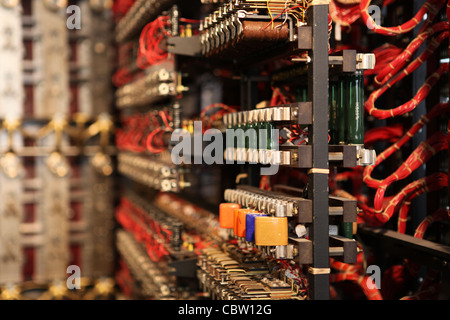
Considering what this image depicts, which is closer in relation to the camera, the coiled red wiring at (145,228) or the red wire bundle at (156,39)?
the red wire bundle at (156,39)

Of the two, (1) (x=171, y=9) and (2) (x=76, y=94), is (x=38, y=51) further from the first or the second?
(1) (x=171, y=9)

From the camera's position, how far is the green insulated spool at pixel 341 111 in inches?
127

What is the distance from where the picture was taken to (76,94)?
7566mm

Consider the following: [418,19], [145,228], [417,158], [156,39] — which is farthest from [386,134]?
[145,228]

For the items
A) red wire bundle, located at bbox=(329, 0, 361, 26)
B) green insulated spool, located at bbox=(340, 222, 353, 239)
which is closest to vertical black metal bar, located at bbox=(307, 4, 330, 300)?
green insulated spool, located at bbox=(340, 222, 353, 239)

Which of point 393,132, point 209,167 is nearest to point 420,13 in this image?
point 393,132

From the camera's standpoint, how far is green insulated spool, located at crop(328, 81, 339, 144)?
10.8ft

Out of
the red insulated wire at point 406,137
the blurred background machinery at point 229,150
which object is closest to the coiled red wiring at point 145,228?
the blurred background machinery at point 229,150

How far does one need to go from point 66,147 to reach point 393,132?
15.3 feet

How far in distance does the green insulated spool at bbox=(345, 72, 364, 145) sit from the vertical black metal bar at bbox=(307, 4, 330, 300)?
0.23 m

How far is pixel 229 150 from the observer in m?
3.74

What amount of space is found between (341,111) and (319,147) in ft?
1.15

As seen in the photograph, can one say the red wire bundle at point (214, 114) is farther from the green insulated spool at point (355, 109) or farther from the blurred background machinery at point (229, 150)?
the green insulated spool at point (355, 109)

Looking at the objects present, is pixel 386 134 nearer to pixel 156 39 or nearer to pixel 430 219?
pixel 430 219
